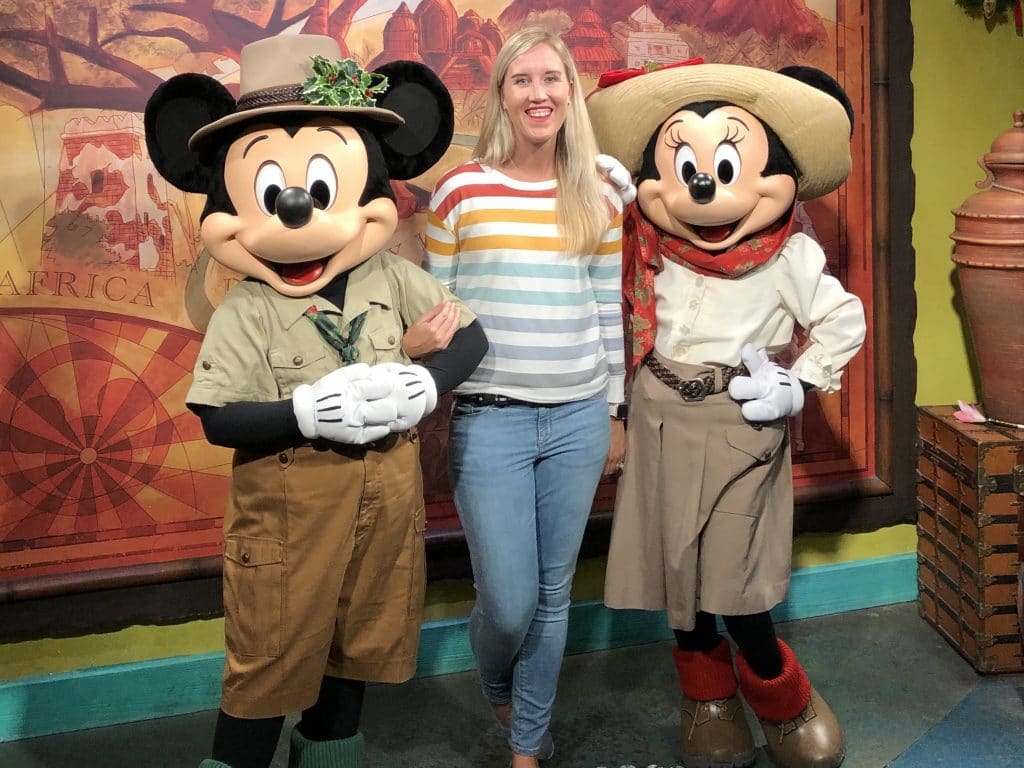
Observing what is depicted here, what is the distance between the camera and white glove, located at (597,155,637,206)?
2572mm

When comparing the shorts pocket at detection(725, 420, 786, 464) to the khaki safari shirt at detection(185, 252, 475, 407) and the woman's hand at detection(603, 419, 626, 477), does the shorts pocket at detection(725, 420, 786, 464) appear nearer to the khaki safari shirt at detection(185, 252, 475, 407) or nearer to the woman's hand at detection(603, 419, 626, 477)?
the woman's hand at detection(603, 419, 626, 477)

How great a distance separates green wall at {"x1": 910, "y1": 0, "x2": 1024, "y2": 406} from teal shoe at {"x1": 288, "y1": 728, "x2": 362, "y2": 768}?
6.72 ft

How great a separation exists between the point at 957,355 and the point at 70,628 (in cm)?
258

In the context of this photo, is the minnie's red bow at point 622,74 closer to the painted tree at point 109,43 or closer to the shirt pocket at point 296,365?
the painted tree at point 109,43

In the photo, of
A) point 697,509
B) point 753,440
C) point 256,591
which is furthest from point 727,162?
point 256,591

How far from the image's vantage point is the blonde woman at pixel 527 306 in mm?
2496

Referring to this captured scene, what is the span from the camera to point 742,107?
2584 millimetres

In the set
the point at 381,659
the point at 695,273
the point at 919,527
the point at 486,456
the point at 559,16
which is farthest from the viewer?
the point at 919,527

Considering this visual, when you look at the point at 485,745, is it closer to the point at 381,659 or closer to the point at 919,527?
the point at 381,659

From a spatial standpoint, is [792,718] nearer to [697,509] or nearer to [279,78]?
[697,509]

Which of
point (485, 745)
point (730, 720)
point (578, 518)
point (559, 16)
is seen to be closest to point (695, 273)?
point (578, 518)

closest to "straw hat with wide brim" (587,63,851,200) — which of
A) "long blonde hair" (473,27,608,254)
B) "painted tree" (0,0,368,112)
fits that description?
"long blonde hair" (473,27,608,254)

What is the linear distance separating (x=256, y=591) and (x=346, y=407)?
1.30 feet

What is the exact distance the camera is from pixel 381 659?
2.33 meters
